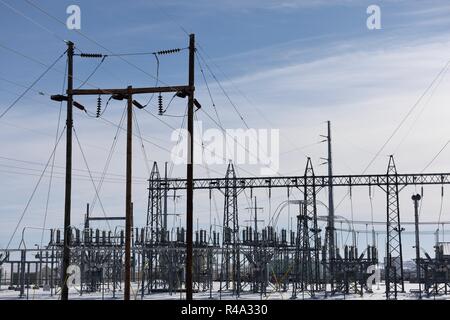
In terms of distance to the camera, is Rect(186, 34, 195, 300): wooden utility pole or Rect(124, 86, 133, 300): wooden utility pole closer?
Rect(186, 34, 195, 300): wooden utility pole

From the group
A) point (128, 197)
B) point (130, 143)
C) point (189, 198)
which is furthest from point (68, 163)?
point (189, 198)

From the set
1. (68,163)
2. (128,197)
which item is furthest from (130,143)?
(68,163)

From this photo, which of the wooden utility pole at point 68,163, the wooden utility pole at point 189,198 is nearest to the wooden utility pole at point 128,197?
the wooden utility pole at point 189,198

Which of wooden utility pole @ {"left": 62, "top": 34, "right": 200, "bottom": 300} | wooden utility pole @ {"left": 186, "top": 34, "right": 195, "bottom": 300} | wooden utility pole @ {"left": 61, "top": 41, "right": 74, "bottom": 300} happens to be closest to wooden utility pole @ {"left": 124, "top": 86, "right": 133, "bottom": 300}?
wooden utility pole @ {"left": 62, "top": 34, "right": 200, "bottom": 300}

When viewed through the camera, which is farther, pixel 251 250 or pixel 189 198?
pixel 251 250

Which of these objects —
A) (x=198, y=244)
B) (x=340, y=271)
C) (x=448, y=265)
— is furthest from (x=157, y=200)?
(x=448, y=265)

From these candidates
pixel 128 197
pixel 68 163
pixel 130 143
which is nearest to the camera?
pixel 128 197

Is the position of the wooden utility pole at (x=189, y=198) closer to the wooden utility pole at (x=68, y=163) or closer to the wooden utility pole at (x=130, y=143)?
the wooden utility pole at (x=130, y=143)

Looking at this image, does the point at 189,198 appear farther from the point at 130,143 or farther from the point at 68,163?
the point at 68,163

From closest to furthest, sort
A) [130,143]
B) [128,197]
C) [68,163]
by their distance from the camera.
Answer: [128,197] < [130,143] < [68,163]

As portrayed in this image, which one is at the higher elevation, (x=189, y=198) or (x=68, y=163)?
(x=68, y=163)

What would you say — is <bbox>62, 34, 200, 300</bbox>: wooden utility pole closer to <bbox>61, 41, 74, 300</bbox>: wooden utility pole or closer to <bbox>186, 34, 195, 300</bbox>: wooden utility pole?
<bbox>186, 34, 195, 300</bbox>: wooden utility pole
